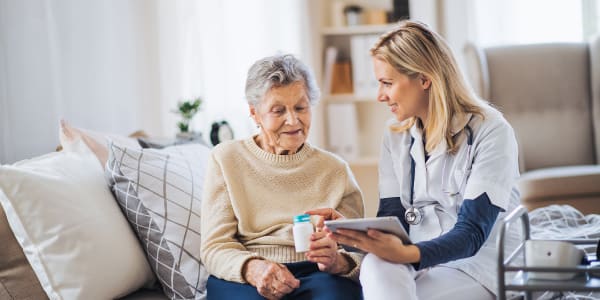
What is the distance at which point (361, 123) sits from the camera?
168 inches

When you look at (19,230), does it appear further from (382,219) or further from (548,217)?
(548,217)

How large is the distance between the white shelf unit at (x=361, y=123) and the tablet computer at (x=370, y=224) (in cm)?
246

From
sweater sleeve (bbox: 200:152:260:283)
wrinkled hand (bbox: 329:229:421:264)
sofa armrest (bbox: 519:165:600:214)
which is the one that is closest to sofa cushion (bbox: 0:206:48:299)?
sweater sleeve (bbox: 200:152:260:283)

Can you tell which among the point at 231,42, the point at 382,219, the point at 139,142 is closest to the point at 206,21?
the point at 231,42

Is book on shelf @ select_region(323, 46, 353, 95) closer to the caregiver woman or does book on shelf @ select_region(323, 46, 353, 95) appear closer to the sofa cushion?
the caregiver woman

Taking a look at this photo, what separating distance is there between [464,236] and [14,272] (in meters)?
1.05

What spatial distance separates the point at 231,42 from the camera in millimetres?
3572

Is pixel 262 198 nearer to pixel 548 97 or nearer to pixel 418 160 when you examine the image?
pixel 418 160

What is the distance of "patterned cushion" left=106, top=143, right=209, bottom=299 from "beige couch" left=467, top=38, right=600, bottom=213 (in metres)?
1.96

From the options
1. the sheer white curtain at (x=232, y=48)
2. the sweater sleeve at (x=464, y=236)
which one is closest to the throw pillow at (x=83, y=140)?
the sweater sleeve at (x=464, y=236)

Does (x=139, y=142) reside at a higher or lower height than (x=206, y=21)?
lower

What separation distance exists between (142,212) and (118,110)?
3.76 feet

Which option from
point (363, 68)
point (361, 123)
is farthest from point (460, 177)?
point (361, 123)

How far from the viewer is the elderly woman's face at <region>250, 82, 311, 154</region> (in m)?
1.90
